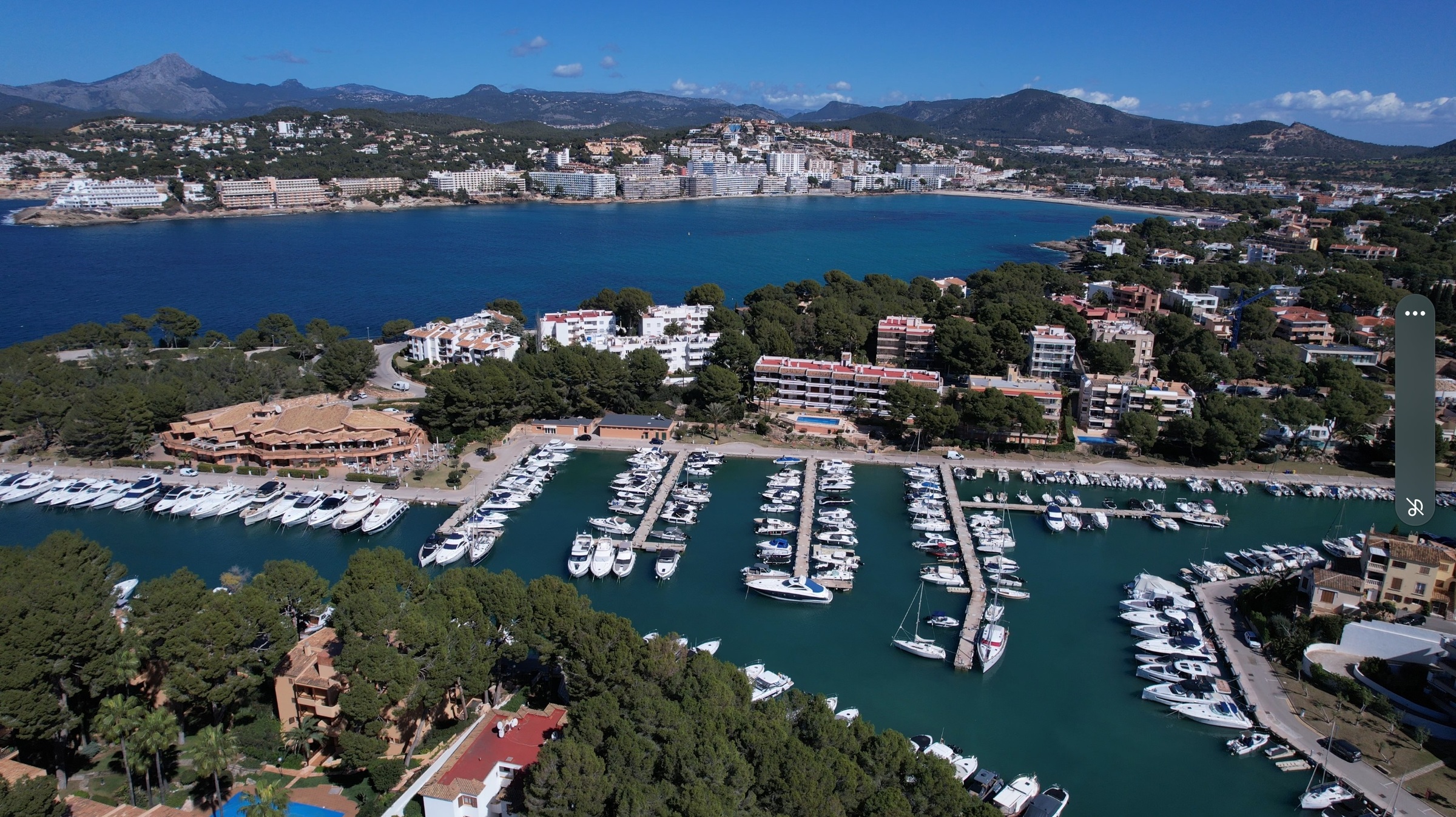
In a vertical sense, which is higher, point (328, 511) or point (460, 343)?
point (460, 343)

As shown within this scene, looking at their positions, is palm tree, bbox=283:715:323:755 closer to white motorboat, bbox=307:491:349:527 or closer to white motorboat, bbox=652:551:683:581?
white motorboat, bbox=652:551:683:581

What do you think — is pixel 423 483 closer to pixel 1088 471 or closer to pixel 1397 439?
pixel 1088 471

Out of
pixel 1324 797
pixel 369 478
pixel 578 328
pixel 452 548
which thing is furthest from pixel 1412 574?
pixel 578 328

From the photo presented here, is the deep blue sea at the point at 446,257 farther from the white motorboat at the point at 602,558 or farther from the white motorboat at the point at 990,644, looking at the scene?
the white motorboat at the point at 990,644

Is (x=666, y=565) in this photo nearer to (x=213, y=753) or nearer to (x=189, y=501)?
(x=213, y=753)

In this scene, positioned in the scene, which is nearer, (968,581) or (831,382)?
(968,581)

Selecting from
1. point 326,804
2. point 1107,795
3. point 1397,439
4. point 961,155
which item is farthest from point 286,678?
point 961,155

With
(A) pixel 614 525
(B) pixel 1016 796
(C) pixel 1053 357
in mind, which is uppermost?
(C) pixel 1053 357
